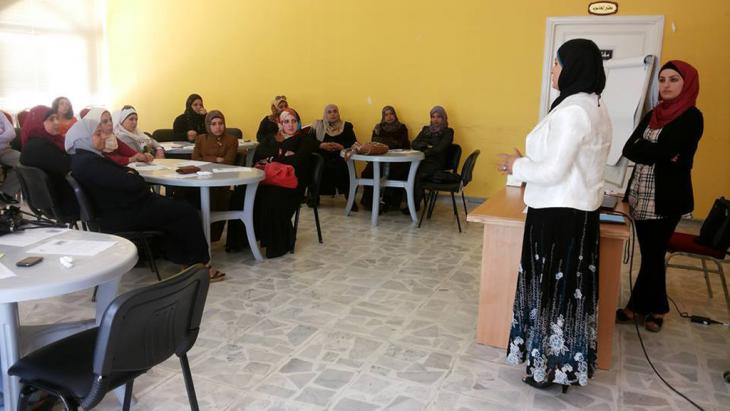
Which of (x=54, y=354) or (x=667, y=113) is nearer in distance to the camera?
(x=54, y=354)

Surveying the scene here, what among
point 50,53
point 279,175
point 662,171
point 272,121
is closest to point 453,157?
point 272,121

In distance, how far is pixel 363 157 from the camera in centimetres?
549

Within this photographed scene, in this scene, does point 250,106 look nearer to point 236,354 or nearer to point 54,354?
point 236,354

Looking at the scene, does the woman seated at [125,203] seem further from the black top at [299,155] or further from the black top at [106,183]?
the black top at [299,155]

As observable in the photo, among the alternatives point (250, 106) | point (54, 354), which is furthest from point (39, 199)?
point (250, 106)

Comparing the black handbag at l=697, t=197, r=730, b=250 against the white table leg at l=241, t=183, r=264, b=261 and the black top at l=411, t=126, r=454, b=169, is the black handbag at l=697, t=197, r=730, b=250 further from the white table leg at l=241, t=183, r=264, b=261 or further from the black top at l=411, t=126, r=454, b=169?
the black top at l=411, t=126, r=454, b=169

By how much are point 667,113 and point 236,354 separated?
8.44ft

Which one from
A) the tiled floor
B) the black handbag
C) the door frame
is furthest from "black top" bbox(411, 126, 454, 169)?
the black handbag

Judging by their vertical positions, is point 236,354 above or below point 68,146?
below

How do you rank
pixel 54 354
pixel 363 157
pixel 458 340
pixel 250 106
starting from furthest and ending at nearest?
pixel 250 106, pixel 363 157, pixel 458 340, pixel 54 354

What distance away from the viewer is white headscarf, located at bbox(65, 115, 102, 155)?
3.21m

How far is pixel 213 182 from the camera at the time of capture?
12.0 feet

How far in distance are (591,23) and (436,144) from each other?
2102 millimetres

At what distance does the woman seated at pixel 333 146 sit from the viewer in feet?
21.1
